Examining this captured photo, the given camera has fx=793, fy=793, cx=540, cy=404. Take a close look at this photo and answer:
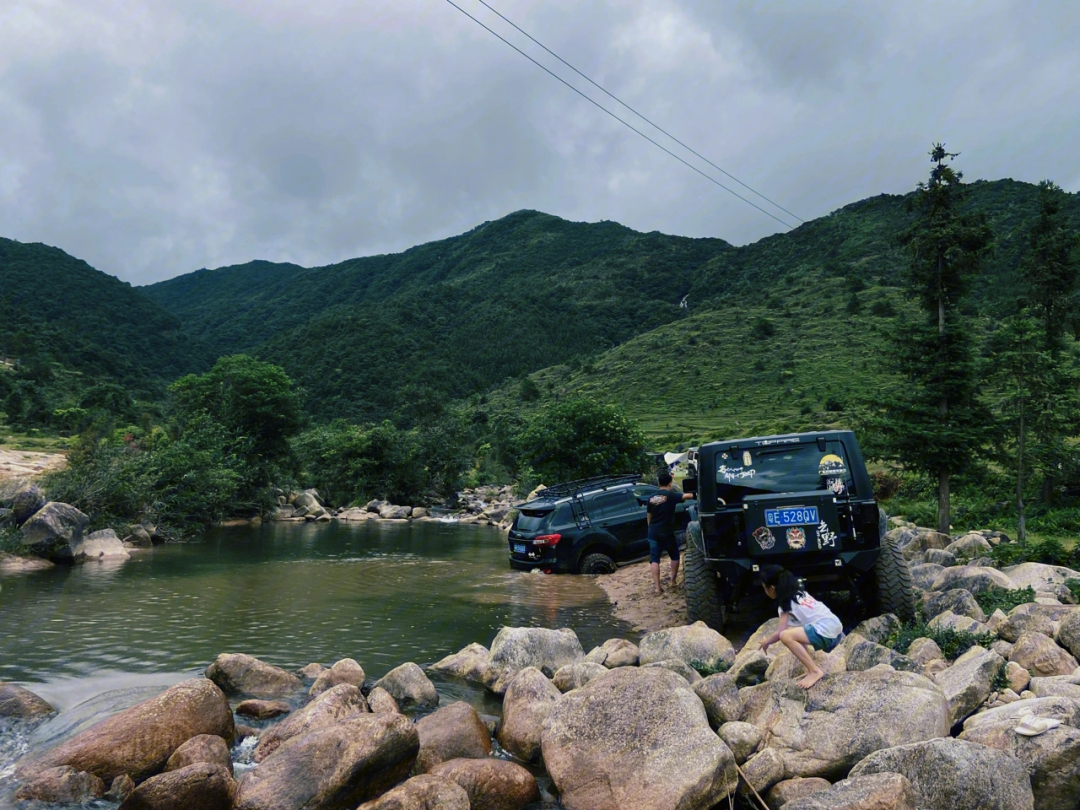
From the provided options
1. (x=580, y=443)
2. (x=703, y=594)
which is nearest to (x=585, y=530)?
(x=703, y=594)

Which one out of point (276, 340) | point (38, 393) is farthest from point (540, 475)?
point (276, 340)

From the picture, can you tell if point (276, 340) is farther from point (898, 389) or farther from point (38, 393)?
point (898, 389)

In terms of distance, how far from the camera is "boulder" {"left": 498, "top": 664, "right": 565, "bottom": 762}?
21.0 feet

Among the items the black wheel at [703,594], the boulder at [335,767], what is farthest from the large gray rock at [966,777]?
the black wheel at [703,594]

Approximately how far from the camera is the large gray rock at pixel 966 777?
453 cm

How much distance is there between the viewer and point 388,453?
140ft

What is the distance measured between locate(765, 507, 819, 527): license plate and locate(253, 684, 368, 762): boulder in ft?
14.6

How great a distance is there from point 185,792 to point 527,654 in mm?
3728

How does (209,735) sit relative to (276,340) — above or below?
below

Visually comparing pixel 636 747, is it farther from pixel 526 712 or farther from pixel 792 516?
pixel 792 516

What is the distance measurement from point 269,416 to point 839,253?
235 feet

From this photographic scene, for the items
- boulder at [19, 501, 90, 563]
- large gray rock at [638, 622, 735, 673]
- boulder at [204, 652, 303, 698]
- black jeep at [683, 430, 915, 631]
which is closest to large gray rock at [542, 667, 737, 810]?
large gray rock at [638, 622, 735, 673]

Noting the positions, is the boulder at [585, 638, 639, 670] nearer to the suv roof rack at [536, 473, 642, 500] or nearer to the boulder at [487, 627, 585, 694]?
the boulder at [487, 627, 585, 694]

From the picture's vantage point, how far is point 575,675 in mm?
7480
